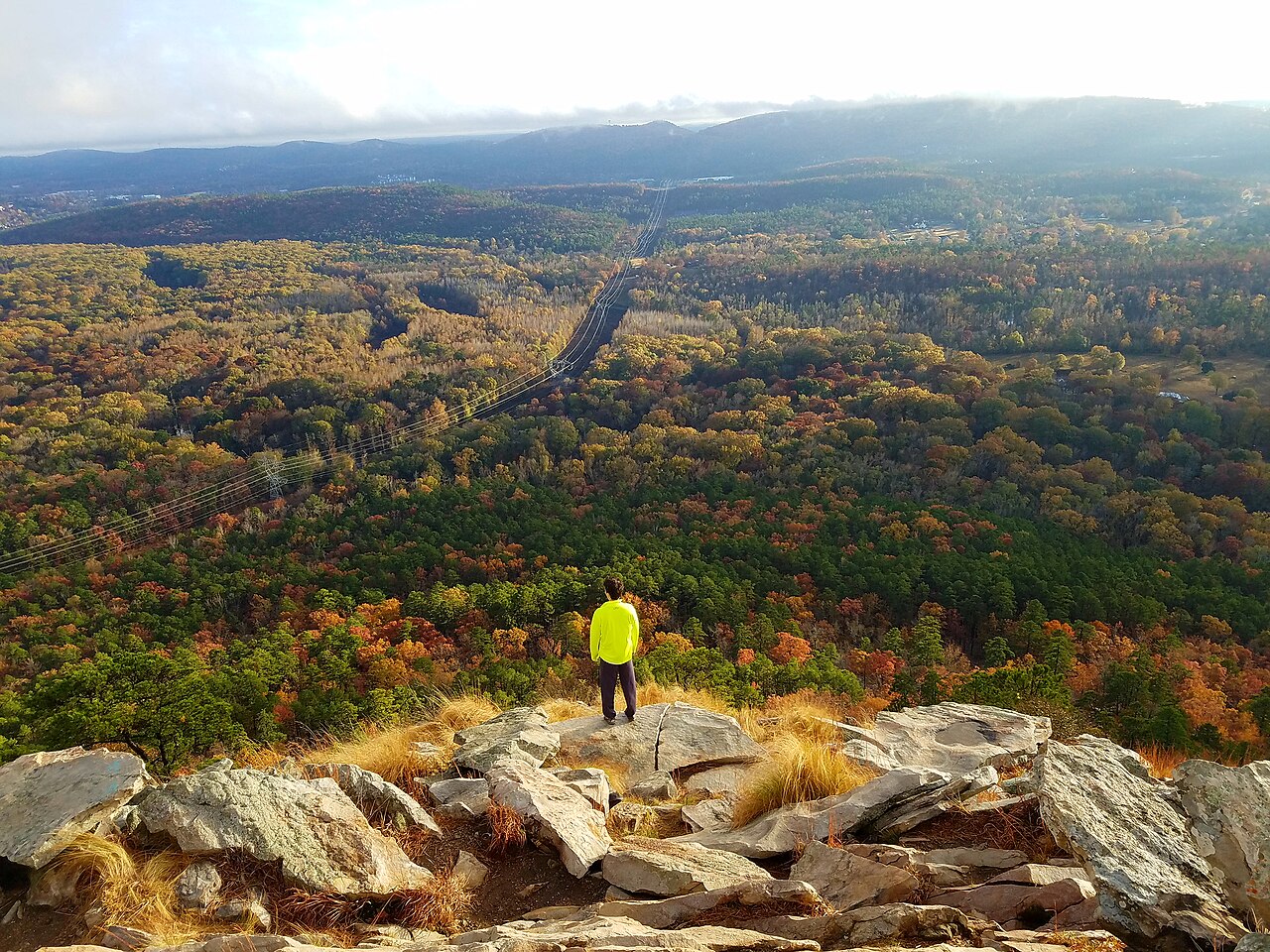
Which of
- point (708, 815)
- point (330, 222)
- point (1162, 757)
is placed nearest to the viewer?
point (708, 815)

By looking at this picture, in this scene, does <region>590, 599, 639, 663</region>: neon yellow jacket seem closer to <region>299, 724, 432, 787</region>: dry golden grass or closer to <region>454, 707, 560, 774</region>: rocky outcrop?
<region>454, 707, 560, 774</region>: rocky outcrop

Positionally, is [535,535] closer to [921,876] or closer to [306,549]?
[306,549]

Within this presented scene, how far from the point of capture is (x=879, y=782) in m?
7.25

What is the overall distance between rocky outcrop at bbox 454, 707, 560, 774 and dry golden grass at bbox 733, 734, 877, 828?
257 centimetres

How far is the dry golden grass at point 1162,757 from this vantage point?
10.6 meters

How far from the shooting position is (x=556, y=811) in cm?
729

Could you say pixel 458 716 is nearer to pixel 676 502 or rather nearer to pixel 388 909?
pixel 388 909

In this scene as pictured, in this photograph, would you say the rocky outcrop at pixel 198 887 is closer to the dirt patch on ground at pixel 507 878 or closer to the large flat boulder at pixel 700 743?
the dirt patch on ground at pixel 507 878

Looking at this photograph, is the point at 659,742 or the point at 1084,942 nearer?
the point at 1084,942

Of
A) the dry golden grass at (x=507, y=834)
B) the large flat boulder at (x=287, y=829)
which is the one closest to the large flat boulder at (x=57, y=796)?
the large flat boulder at (x=287, y=829)

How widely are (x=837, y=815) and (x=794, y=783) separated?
959mm

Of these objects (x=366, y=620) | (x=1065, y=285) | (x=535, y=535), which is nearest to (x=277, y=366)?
(x=535, y=535)

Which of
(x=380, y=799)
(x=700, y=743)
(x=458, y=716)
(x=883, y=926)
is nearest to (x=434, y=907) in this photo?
(x=380, y=799)

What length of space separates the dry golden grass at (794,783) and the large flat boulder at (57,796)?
6.03 m
